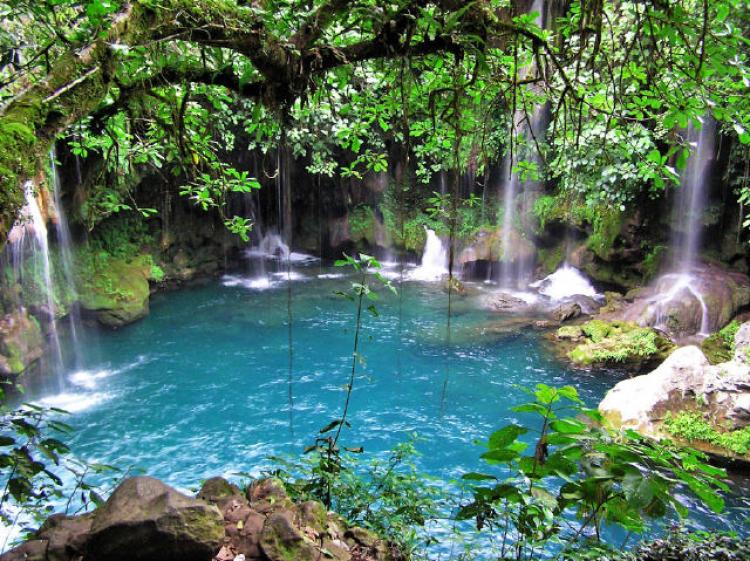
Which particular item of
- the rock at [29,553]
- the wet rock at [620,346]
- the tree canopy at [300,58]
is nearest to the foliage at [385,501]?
the rock at [29,553]

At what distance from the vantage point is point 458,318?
12.4 m

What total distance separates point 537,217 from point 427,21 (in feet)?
48.7

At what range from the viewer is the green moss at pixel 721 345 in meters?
8.52

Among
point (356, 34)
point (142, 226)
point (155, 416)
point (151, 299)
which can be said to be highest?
point (356, 34)

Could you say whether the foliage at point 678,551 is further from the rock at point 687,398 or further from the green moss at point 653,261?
the green moss at point 653,261

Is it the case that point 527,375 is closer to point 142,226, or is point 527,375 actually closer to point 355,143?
point 355,143

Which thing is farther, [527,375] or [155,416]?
[527,375]

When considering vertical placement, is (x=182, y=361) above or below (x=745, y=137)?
below

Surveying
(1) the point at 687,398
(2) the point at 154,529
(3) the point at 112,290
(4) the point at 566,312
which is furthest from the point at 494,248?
(2) the point at 154,529

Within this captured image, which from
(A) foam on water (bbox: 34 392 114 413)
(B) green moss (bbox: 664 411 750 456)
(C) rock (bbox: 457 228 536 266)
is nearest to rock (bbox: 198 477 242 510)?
(B) green moss (bbox: 664 411 750 456)

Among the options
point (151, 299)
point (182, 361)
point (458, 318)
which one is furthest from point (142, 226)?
point (458, 318)

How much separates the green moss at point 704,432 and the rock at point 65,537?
7093 mm

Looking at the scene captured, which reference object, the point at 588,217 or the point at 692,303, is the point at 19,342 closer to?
the point at 692,303

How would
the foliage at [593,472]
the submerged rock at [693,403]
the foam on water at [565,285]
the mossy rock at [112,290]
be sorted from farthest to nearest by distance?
the foam on water at [565,285], the mossy rock at [112,290], the submerged rock at [693,403], the foliage at [593,472]
